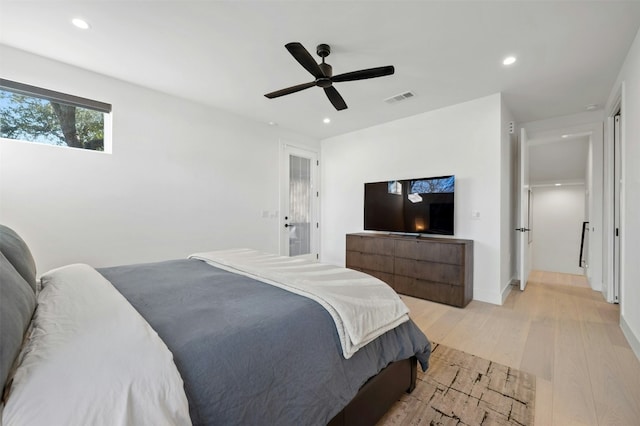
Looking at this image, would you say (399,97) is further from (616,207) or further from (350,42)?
(616,207)

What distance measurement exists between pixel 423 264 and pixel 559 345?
1.47 meters

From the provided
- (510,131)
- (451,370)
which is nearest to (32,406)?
(451,370)

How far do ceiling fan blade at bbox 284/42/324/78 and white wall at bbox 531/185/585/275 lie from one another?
274 inches

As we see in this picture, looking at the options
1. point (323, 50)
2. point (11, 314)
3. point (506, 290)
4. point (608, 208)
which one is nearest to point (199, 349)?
point (11, 314)

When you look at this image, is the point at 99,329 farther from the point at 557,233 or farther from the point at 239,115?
the point at 557,233

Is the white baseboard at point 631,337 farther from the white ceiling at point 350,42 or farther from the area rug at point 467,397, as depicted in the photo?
the white ceiling at point 350,42

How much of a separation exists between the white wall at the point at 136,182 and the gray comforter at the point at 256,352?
1.85 metres

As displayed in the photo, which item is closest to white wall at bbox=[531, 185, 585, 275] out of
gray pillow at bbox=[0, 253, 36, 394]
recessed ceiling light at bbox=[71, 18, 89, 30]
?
gray pillow at bbox=[0, 253, 36, 394]

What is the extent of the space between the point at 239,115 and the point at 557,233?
25.0 ft

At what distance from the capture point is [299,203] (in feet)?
16.8

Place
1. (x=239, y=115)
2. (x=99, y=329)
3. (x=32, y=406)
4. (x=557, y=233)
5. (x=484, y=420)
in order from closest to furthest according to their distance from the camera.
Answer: (x=32, y=406) < (x=99, y=329) < (x=484, y=420) < (x=239, y=115) < (x=557, y=233)

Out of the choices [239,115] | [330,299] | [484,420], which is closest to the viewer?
[330,299]

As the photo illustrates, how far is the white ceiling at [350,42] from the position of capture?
6.50 feet

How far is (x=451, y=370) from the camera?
1.97 metres
